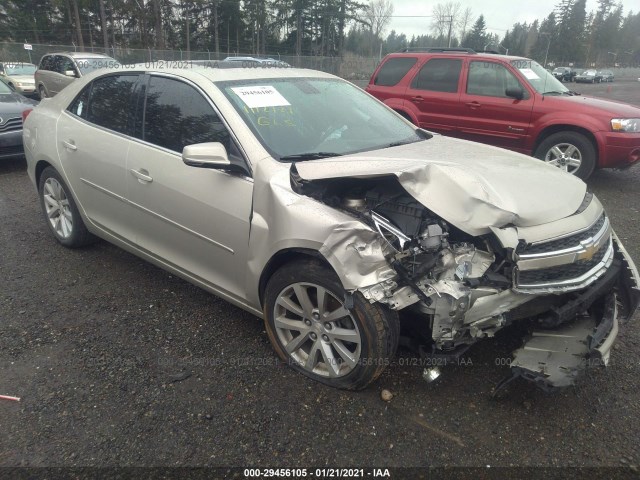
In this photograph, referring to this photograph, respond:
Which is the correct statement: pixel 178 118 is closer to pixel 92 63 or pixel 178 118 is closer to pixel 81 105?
pixel 81 105

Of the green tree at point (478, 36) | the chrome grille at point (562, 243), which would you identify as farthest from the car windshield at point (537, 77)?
the green tree at point (478, 36)

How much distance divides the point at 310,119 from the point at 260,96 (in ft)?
1.19

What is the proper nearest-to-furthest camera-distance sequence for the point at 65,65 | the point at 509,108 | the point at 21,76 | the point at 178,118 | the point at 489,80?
the point at 178,118 → the point at 509,108 → the point at 489,80 → the point at 65,65 → the point at 21,76

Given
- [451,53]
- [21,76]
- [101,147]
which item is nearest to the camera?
[101,147]

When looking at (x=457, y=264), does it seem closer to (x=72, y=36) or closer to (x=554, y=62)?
(x=72, y=36)

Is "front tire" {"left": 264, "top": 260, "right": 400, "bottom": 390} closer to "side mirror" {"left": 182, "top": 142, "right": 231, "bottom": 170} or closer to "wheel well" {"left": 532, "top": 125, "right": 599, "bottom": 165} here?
"side mirror" {"left": 182, "top": 142, "right": 231, "bottom": 170}

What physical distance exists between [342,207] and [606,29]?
90693mm

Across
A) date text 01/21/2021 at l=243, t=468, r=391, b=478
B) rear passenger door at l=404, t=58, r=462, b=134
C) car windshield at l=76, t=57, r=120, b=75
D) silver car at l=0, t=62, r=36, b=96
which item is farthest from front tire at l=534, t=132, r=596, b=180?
silver car at l=0, t=62, r=36, b=96

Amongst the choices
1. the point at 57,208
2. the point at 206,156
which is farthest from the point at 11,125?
the point at 206,156

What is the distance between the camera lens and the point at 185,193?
2887mm

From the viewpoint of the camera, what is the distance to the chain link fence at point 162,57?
25.2 meters

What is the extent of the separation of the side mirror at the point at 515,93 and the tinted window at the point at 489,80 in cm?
12

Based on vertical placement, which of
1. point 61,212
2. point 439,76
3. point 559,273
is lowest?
point 61,212

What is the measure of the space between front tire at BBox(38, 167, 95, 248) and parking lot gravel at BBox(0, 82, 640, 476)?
87 cm
